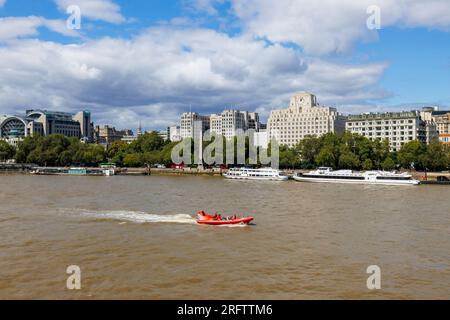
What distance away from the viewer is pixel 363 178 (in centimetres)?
8644

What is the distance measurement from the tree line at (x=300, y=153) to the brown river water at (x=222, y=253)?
72341mm

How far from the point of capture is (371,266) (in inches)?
888

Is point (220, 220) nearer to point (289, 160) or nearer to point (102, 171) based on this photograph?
point (289, 160)

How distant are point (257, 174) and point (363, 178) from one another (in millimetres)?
22858

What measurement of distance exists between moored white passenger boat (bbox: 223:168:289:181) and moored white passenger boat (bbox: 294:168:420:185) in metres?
4.69

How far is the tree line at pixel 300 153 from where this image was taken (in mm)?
111875

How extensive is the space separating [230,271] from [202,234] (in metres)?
8.85

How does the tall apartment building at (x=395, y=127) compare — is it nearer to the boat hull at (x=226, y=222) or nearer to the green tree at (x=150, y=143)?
the green tree at (x=150, y=143)

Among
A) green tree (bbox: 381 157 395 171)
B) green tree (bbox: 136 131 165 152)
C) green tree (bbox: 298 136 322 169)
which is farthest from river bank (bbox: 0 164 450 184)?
green tree (bbox: 136 131 165 152)

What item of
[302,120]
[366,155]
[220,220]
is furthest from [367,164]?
[220,220]

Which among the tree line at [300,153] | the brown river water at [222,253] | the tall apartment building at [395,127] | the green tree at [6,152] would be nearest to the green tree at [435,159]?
the tree line at [300,153]

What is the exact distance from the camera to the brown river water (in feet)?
63.1
